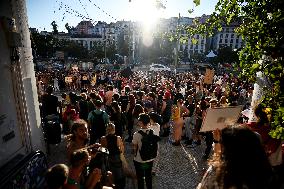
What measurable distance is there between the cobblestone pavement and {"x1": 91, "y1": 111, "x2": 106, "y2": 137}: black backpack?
4.20 ft

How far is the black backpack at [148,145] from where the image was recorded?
5.21m

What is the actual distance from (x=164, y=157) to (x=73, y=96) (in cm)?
406

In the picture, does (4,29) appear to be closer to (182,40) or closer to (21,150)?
(21,150)

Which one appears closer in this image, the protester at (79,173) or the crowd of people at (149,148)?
the crowd of people at (149,148)

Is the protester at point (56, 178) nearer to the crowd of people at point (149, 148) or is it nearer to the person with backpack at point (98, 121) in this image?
the crowd of people at point (149, 148)

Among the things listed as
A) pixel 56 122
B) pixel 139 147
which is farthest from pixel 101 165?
pixel 56 122

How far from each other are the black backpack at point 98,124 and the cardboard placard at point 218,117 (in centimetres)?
345

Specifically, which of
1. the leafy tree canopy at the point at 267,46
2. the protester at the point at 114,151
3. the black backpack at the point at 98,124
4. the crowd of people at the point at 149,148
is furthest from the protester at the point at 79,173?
the black backpack at the point at 98,124

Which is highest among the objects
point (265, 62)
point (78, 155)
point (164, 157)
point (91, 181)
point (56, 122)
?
point (265, 62)

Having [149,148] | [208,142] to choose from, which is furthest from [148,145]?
[208,142]

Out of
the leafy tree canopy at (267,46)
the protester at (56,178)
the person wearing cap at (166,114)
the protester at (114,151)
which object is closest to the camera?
the leafy tree canopy at (267,46)

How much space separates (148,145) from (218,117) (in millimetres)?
1448

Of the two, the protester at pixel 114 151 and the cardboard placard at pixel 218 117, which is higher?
the cardboard placard at pixel 218 117

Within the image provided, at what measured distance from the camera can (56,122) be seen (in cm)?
811
